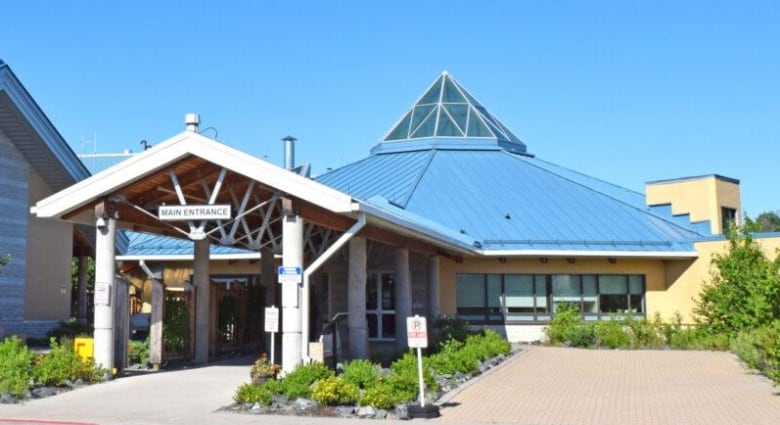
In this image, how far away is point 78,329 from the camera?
26328mm

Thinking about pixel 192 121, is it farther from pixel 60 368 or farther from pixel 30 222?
pixel 30 222

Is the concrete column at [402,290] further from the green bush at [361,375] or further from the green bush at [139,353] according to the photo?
the green bush at [361,375]

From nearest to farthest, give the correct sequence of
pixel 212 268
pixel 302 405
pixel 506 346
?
pixel 302 405 < pixel 506 346 < pixel 212 268

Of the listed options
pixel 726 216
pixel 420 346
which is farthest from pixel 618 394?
pixel 726 216

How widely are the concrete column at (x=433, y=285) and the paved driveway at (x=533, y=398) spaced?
24.3 ft

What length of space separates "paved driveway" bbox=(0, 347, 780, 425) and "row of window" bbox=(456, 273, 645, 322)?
28.3 ft

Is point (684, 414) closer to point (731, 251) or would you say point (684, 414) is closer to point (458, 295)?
point (731, 251)

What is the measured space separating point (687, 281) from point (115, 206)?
19.2 meters

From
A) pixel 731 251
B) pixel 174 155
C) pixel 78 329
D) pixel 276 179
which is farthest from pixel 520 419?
pixel 78 329

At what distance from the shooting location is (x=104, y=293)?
59.1ft

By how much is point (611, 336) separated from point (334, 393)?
14661 mm

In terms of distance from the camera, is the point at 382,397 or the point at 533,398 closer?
the point at 382,397

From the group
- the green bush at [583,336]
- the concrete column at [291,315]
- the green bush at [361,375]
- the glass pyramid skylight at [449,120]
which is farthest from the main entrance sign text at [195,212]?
the glass pyramid skylight at [449,120]

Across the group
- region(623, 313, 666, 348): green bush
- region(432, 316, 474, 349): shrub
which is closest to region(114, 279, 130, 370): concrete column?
region(432, 316, 474, 349): shrub
